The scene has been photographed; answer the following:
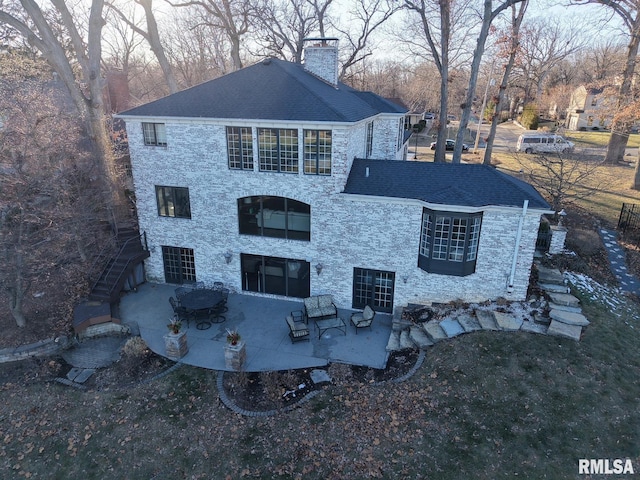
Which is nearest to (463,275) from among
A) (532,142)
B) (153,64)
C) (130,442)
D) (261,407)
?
(261,407)

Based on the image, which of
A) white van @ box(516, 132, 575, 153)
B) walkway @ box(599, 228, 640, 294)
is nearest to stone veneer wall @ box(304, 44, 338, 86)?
walkway @ box(599, 228, 640, 294)

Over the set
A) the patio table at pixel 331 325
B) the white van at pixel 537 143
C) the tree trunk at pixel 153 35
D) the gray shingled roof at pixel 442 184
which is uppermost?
the tree trunk at pixel 153 35

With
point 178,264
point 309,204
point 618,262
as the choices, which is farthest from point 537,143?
point 178,264

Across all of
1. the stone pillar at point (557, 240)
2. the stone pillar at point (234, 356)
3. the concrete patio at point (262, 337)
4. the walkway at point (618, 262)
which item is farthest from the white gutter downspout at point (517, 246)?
the stone pillar at point (234, 356)

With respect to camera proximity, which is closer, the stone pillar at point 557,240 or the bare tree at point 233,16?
the stone pillar at point 557,240

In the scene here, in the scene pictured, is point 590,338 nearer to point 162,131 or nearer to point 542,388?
point 542,388

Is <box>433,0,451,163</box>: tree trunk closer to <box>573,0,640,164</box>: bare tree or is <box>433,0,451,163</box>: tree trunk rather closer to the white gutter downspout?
<box>573,0,640,164</box>: bare tree

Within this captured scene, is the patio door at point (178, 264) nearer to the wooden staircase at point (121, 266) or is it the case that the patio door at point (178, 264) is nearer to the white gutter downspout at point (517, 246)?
the wooden staircase at point (121, 266)

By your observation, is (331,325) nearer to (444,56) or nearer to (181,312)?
(181,312)
